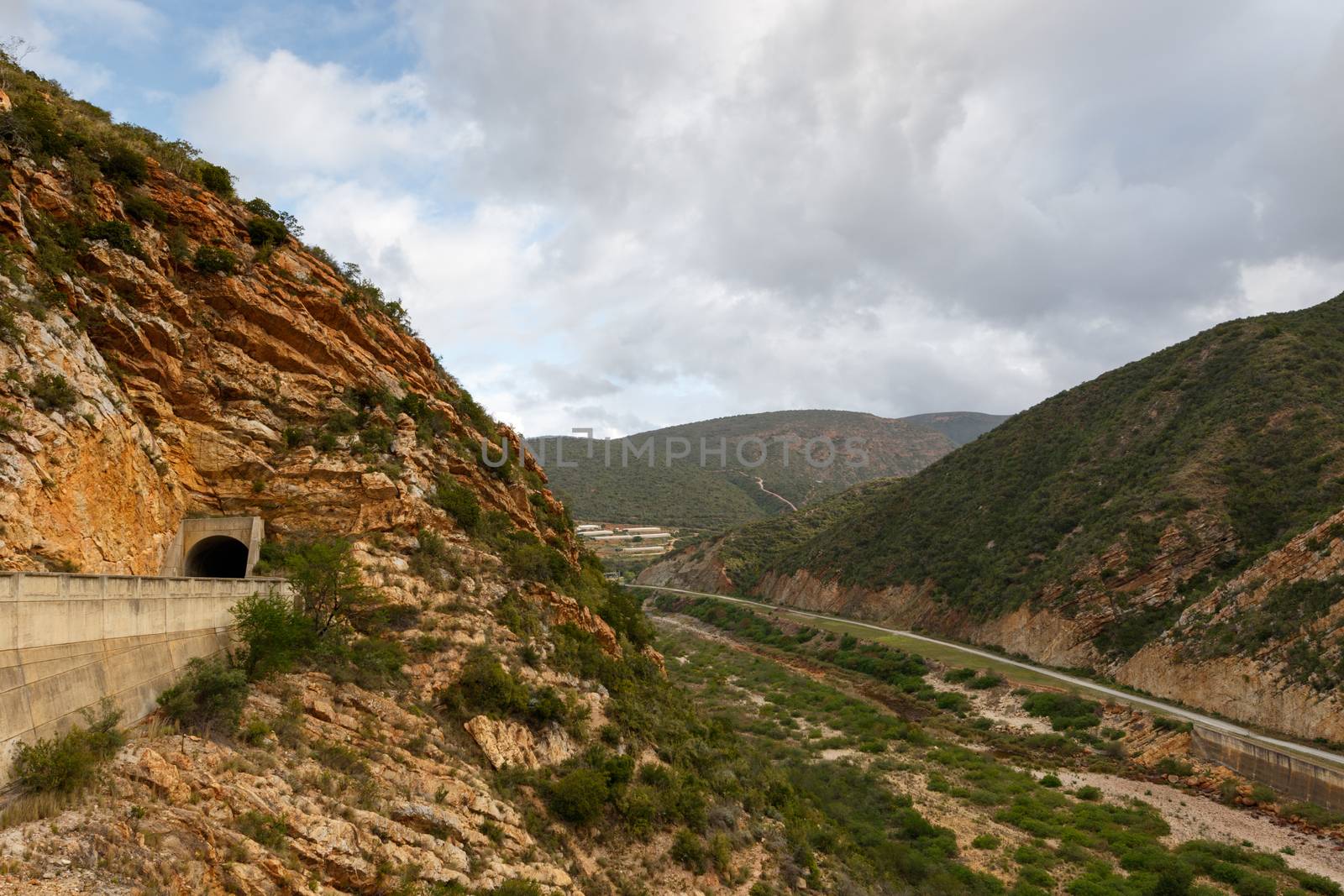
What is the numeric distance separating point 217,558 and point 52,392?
7.94 m

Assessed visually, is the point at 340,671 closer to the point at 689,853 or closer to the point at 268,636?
the point at 268,636

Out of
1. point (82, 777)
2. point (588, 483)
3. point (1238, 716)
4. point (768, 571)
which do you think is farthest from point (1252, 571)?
point (588, 483)

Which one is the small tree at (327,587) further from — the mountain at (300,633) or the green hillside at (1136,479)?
the green hillside at (1136,479)

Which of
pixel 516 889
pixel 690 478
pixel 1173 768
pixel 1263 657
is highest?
pixel 690 478

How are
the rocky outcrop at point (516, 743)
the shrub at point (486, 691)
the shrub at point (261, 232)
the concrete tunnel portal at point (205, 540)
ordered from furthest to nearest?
1. the shrub at point (261, 232)
2. the concrete tunnel portal at point (205, 540)
3. the shrub at point (486, 691)
4. the rocky outcrop at point (516, 743)

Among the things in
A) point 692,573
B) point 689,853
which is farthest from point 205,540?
point 692,573

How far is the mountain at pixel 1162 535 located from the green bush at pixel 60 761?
127ft

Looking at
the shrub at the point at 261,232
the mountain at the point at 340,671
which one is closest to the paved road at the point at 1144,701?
the mountain at the point at 340,671

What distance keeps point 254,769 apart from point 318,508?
418 inches

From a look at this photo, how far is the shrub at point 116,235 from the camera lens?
18172 mm

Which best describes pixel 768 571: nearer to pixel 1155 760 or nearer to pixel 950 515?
pixel 950 515

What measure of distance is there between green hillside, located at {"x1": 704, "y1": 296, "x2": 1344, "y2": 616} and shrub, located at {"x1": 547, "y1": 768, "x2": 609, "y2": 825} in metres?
41.2

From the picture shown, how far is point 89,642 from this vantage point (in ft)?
33.2

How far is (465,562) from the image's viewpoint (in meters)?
20.5
